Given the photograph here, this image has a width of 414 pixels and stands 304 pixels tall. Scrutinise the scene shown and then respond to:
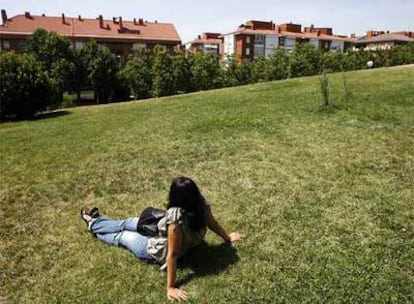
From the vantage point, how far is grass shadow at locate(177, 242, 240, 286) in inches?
162

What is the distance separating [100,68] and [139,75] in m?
3.73

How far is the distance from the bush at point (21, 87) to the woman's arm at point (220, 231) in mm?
13077

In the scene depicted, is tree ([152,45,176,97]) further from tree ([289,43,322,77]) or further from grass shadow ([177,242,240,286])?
grass shadow ([177,242,240,286])

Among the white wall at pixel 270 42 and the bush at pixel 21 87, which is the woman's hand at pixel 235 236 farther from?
the white wall at pixel 270 42

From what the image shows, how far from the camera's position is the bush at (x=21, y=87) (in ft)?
50.0

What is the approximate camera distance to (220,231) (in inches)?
175

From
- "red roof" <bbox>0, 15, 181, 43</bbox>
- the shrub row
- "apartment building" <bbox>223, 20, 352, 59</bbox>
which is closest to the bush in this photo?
the shrub row

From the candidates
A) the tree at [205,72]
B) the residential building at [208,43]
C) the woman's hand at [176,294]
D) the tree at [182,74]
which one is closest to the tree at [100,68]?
A: the tree at [182,74]

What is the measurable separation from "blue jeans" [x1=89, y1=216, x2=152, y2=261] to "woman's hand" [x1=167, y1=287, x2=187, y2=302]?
0.60 m

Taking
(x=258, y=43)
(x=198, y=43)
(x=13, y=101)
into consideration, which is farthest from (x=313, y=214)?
(x=198, y=43)

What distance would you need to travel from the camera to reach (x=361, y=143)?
293 inches

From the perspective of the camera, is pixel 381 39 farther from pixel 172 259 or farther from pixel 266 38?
pixel 172 259

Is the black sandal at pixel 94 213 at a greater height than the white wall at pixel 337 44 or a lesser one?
lesser

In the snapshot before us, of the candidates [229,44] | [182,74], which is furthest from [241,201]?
[229,44]
